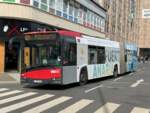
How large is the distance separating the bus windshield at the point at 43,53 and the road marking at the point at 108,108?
5.76 meters

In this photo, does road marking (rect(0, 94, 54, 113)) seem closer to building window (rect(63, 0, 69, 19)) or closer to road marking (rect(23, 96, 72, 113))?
road marking (rect(23, 96, 72, 113))

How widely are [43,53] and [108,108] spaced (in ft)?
22.8

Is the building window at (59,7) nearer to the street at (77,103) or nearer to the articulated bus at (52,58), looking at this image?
the articulated bus at (52,58)

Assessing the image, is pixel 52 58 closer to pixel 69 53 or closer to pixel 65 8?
pixel 69 53

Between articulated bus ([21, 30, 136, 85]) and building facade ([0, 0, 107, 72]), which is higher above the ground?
building facade ([0, 0, 107, 72])

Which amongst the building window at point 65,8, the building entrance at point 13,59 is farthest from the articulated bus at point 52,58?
the building window at point 65,8

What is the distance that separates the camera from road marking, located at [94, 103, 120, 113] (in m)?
12.7

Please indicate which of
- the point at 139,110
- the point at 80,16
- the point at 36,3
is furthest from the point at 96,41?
the point at 80,16

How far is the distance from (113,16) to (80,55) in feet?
171

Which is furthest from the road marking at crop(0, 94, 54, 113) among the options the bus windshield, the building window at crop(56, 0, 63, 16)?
the building window at crop(56, 0, 63, 16)

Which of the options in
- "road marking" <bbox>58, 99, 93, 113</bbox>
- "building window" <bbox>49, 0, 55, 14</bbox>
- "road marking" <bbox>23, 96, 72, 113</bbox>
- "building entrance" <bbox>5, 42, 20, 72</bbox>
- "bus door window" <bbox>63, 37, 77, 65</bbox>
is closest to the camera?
"road marking" <bbox>23, 96, 72, 113</bbox>

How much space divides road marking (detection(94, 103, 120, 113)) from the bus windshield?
576 cm

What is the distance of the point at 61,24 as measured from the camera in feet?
133

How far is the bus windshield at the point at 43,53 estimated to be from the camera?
19.5 metres
